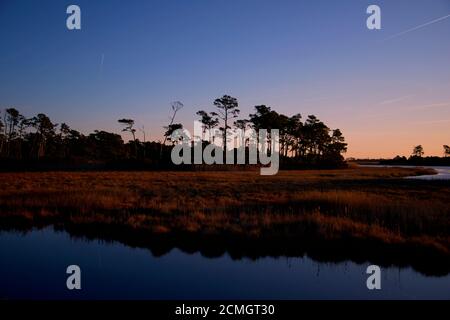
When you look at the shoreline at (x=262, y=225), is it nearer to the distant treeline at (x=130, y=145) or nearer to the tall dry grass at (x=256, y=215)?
the tall dry grass at (x=256, y=215)

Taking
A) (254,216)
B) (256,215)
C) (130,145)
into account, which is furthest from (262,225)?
(130,145)

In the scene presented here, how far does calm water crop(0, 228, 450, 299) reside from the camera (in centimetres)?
741

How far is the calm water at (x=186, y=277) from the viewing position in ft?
24.3

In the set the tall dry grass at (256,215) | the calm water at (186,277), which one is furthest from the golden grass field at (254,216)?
the calm water at (186,277)

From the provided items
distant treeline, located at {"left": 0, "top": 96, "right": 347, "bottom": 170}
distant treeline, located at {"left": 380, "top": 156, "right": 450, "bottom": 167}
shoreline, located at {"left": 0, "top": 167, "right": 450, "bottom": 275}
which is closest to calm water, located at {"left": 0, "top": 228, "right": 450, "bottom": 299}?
shoreline, located at {"left": 0, "top": 167, "right": 450, "bottom": 275}

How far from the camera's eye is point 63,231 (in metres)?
12.4

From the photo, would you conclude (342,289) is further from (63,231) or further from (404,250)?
(63,231)

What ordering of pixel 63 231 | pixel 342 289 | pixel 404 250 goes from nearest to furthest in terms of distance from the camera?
pixel 342 289 → pixel 404 250 → pixel 63 231

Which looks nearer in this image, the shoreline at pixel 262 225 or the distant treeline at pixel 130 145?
the shoreline at pixel 262 225

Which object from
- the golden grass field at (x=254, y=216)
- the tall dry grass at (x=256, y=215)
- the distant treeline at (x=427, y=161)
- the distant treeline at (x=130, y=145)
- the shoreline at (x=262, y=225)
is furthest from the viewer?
the distant treeline at (x=427, y=161)
